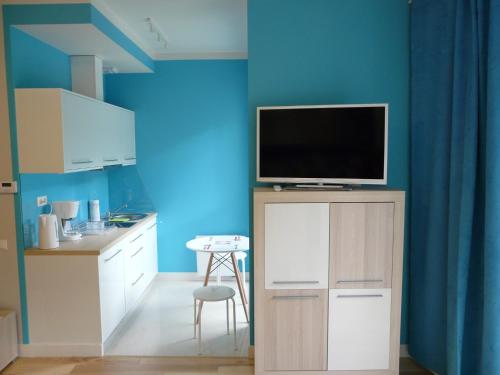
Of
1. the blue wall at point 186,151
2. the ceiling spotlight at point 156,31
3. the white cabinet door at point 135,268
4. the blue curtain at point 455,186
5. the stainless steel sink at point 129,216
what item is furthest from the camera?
the blue wall at point 186,151

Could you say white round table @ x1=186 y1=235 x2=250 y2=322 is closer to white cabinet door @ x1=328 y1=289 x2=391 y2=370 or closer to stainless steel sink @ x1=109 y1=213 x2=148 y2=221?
stainless steel sink @ x1=109 y1=213 x2=148 y2=221

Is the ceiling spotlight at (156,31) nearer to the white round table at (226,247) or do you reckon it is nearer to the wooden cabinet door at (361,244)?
the white round table at (226,247)

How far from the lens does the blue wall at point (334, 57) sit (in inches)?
107

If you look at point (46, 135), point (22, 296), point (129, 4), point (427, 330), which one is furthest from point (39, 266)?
point (427, 330)

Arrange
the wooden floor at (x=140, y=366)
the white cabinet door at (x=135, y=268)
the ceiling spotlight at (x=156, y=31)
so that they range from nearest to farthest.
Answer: the wooden floor at (x=140, y=366) → the ceiling spotlight at (x=156, y=31) → the white cabinet door at (x=135, y=268)

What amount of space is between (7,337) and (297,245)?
218cm

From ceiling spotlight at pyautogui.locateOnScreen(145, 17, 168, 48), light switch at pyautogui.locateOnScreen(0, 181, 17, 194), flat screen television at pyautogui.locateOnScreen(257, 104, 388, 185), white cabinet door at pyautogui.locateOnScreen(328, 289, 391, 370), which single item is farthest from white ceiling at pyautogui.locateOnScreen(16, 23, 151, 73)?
white cabinet door at pyautogui.locateOnScreen(328, 289, 391, 370)

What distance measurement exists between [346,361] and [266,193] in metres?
1.16

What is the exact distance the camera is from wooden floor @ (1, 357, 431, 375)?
9.29 feet

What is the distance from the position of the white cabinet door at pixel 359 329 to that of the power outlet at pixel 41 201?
231 cm

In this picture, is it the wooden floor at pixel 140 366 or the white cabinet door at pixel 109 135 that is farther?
the white cabinet door at pixel 109 135

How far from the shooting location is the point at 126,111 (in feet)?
14.2

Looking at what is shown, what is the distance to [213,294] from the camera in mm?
3166

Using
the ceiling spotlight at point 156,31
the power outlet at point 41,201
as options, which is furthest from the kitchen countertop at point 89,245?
the ceiling spotlight at point 156,31
